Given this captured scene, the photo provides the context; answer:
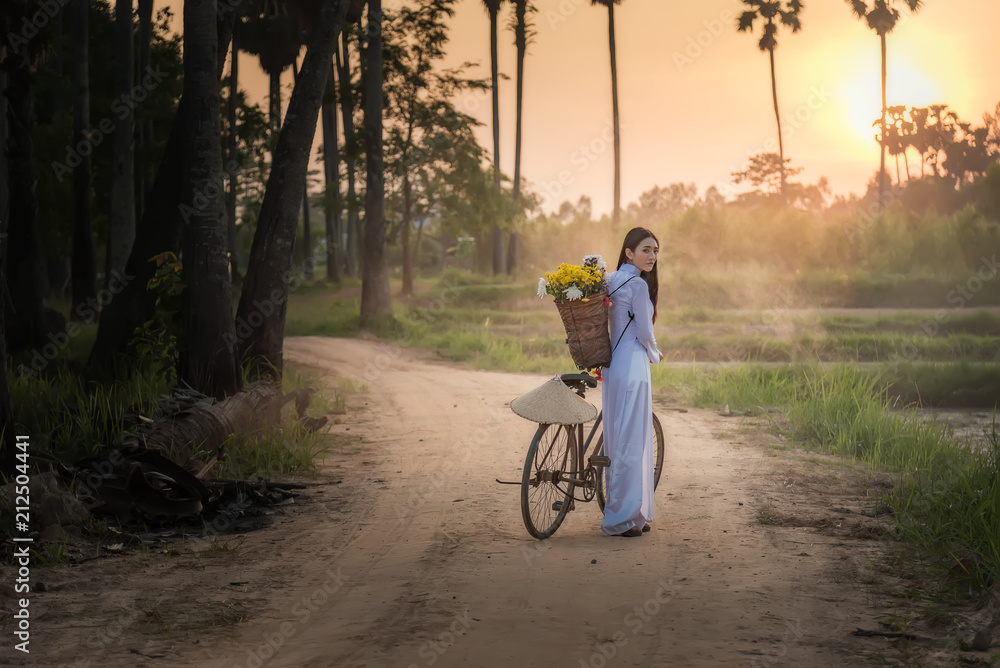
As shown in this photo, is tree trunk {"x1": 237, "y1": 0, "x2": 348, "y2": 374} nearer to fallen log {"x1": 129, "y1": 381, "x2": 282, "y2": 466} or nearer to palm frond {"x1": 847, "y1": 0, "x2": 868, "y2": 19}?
fallen log {"x1": 129, "y1": 381, "x2": 282, "y2": 466}

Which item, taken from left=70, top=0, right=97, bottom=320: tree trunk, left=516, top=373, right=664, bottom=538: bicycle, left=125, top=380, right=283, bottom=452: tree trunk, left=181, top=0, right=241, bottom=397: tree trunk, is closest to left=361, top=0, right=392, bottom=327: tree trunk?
left=70, top=0, right=97, bottom=320: tree trunk

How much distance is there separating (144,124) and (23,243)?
55.7ft

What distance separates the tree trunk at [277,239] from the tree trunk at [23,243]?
5.44 m

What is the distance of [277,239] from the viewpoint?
11.4 meters

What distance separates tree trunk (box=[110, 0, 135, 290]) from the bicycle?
15.4 metres

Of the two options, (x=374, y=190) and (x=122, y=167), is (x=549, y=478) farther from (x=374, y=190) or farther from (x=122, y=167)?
(x=374, y=190)

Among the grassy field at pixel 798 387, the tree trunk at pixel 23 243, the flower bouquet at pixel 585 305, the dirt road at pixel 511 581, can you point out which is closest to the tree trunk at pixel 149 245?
the grassy field at pixel 798 387

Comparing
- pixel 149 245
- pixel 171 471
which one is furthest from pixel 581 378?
pixel 149 245

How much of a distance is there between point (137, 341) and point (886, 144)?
4511 centimetres

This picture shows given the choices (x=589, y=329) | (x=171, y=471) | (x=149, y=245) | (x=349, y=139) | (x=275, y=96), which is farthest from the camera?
(x=275, y=96)

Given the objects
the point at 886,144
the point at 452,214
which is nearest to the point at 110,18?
the point at 452,214

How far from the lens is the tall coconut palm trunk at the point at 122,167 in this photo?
19.8 m

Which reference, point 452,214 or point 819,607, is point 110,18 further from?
point 819,607

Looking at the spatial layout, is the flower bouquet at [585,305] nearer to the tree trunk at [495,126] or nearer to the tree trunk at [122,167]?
the tree trunk at [122,167]
